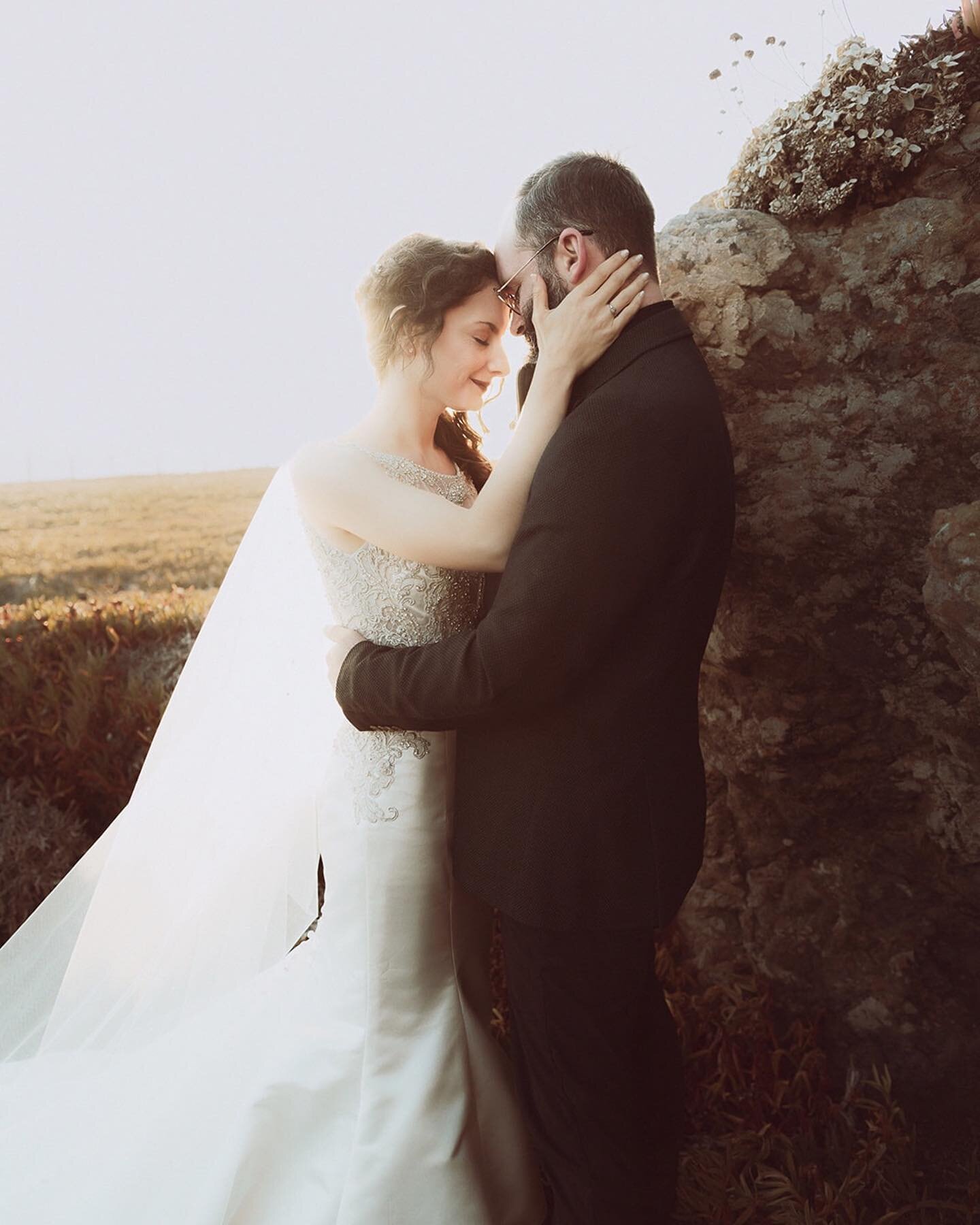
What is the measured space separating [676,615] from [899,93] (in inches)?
68.1

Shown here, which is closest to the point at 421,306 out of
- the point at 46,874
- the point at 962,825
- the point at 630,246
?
the point at 630,246

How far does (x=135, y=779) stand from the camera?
421cm

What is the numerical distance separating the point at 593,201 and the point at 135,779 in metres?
3.48

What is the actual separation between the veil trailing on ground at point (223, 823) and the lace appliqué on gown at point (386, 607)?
0.37 meters

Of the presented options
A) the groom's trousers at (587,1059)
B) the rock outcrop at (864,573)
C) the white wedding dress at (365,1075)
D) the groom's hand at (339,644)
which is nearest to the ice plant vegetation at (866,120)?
the rock outcrop at (864,573)

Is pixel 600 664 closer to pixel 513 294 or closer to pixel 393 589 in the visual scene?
pixel 393 589

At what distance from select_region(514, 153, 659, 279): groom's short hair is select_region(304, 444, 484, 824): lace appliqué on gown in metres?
0.73

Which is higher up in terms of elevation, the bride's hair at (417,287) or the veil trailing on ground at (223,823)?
the bride's hair at (417,287)

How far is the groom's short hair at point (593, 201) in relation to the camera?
1.94 metres

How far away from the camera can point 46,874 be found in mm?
3818

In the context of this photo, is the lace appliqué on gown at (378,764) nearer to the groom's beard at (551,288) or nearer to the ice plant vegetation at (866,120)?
the groom's beard at (551,288)

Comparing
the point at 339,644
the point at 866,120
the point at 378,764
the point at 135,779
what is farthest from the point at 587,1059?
the point at 135,779

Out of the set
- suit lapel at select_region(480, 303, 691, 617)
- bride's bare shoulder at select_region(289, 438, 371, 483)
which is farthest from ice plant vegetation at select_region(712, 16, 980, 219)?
bride's bare shoulder at select_region(289, 438, 371, 483)

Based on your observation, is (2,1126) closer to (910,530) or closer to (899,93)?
(910,530)
